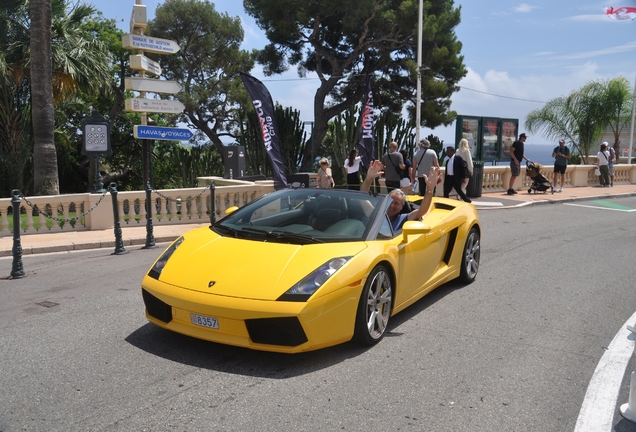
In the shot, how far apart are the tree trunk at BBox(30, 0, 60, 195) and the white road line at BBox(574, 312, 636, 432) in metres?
13.9

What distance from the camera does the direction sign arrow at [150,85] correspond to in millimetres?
12738

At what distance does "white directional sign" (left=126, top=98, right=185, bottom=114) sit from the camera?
12.8 meters

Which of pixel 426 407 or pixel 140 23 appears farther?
pixel 140 23

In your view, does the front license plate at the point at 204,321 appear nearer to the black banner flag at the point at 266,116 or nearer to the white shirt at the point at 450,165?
the white shirt at the point at 450,165

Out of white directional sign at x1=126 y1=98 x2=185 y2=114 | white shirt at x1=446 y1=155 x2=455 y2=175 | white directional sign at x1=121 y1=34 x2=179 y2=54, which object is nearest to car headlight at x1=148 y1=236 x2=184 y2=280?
white directional sign at x1=126 y1=98 x2=185 y2=114

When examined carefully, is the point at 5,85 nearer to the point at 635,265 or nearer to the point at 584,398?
the point at 635,265

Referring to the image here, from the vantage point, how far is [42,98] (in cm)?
1550

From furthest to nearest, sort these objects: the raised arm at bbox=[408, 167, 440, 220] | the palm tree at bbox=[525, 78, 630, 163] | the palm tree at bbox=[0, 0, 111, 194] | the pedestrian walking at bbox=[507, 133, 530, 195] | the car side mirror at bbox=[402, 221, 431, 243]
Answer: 1. the palm tree at bbox=[525, 78, 630, 163]
2. the palm tree at bbox=[0, 0, 111, 194]
3. the pedestrian walking at bbox=[507, 133, 530, 195]
4. the raised arm at bbox=[408, 167, 440, 220]
5. the car side mirror at bbox=[402, 221, 431, 243]

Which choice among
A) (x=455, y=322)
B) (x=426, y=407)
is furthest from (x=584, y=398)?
(x=455, y=322)

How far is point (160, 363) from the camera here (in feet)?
14.4

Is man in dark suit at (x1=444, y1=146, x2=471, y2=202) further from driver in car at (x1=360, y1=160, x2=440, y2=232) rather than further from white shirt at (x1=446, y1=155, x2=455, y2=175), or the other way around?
driver in car at (x1=360, y1=160, x2=440, y2=232)

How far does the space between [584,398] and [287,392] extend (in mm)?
2017

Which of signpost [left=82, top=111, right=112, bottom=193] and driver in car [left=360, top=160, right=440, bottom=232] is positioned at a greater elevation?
signpost [left=82, top=111, right=112, bottom=193]

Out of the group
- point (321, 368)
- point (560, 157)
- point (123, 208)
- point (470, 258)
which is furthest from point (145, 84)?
point (560, 157)
